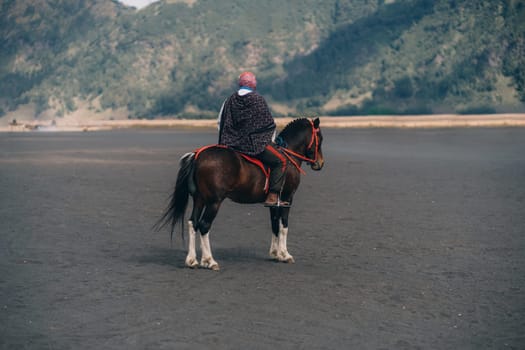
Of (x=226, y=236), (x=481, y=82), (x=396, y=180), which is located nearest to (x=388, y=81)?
(x=481, y=82)

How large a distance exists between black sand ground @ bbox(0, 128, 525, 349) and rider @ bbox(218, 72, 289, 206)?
1.22 meters

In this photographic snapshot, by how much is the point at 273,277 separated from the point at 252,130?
198 centimetres

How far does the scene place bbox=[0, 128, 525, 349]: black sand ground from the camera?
691 cm

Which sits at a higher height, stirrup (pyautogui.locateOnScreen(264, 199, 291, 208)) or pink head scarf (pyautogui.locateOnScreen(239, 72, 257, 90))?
pink head scarf (pyautogui.locateOnScreen(239, 72, 257, 90))

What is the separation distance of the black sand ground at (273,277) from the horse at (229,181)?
0.36 m

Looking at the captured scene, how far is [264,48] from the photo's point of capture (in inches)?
6260

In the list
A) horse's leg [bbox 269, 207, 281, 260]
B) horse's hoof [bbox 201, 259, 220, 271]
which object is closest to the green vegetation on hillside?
horse's leg [bbox 269, 207, 281, 260]

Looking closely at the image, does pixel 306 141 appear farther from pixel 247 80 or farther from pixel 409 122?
pixel 409 122

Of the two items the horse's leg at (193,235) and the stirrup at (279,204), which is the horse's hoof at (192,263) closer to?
the horse's leg at (193,235)

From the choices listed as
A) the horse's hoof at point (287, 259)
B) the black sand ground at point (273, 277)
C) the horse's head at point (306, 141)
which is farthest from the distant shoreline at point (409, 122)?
the horse's hoof at point (287, 259)

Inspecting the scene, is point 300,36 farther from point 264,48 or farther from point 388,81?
point 388,81

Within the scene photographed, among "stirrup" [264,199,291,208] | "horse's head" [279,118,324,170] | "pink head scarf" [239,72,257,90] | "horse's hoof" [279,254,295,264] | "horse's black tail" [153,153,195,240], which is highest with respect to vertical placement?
"pink head scarf" [239,72,257,90]

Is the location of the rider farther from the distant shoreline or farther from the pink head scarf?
the distant shoreline

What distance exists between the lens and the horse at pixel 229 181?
9852mm
